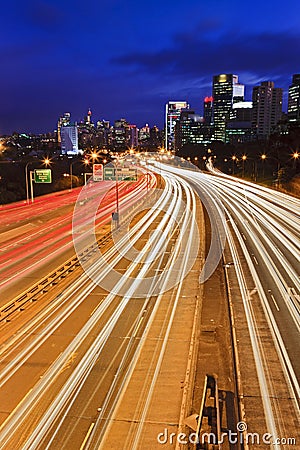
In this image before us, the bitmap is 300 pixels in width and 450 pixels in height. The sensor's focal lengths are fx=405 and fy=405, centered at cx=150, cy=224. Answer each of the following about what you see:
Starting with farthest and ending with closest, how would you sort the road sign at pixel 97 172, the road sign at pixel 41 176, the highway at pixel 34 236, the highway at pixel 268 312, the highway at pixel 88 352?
the road sign at pixel 41 176 < the road sign at pixel 97 172 < the highway at pixel 34 236 < the highway at pixel 268 312 < the highway at pixel 88 352

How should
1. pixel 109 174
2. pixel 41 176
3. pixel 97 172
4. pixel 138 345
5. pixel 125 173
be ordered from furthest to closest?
pixel 41 176 → pixel 125 173 → pixel 109 174 → pixel 97 172 → pixel 138 345

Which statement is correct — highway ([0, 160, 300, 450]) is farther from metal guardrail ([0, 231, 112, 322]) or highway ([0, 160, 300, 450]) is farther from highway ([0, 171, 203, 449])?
metal guardrail ([0, 231, 112, 322])

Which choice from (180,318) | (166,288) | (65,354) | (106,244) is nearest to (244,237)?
(106,244)

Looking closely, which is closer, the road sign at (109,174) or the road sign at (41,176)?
the road sign at (109,174)

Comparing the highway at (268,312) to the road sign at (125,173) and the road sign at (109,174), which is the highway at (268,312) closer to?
the road sign at (125,173)

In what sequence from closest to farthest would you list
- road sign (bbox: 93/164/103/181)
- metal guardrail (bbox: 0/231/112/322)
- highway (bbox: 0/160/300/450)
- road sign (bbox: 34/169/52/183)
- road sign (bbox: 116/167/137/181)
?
highway (bbox: 0/160/300/450) → metal guardrail (bbox: 0/231/112/322) → road sign (bbox: 93/164/103/181) → road sign (bbox: 116/167/137/181) → road sign (bbox: 34/169/52/183)

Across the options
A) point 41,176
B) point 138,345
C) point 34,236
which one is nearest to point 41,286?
point 138,345

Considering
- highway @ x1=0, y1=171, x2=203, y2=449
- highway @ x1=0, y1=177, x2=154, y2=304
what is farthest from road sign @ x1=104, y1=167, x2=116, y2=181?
highway @ x1=0, y1=171, x2=203, y2=449

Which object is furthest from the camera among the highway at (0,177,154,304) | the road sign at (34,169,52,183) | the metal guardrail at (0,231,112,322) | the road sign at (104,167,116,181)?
the road sign at (34,169,52,183)

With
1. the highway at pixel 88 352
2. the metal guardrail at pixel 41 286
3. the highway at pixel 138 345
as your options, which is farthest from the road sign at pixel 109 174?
the highway at pixel 88 352

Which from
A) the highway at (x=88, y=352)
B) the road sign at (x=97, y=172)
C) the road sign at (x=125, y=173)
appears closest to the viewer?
the highway at (x=88, y=352)

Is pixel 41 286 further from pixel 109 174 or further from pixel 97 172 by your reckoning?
pixel 109 174

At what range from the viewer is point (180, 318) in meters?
16.8

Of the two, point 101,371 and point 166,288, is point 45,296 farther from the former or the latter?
point 101,371
